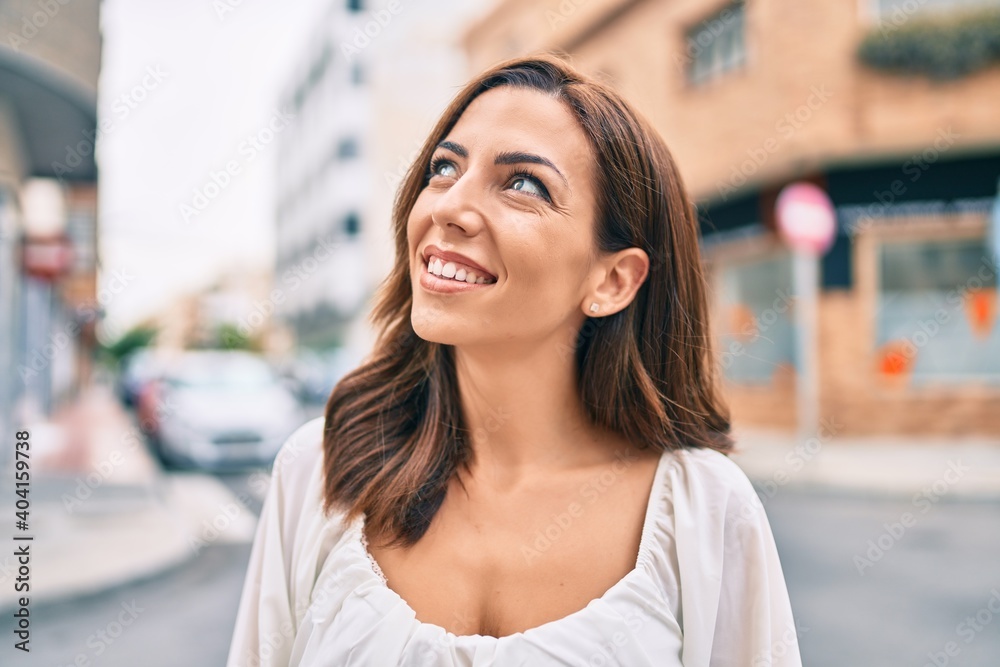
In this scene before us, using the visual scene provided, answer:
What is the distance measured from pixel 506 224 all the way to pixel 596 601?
0.69 meters

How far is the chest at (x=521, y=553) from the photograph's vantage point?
1473mm

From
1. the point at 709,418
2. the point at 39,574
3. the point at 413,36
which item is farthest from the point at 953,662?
the point at 413,36

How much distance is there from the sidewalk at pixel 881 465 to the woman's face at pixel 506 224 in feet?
20.0

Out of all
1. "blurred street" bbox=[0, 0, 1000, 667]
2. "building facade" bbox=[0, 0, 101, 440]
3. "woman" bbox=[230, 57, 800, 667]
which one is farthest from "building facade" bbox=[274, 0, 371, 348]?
"woman" bbox=[230, 57, 800, 667]

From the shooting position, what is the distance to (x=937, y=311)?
41.7ft

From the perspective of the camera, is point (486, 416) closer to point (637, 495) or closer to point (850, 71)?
point (637, 495)

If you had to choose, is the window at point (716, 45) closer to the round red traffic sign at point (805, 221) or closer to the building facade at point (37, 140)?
the round red traffic sign at point (805, 221)

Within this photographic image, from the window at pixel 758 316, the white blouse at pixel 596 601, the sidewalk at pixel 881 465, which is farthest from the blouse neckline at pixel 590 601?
the window at pixel 758 316

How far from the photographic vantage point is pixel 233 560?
20.7 feet

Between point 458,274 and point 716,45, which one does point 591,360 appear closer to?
point 458,274

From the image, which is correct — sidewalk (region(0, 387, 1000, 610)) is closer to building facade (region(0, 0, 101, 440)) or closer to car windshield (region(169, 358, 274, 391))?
building facade (region(0, 0, 101, 440))

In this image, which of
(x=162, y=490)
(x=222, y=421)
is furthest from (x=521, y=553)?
(x=222, y=421)

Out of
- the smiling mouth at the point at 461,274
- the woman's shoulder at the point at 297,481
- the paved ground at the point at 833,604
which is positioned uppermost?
the smiling mouth at the point at 461,274

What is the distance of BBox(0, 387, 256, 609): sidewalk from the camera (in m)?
5.36
